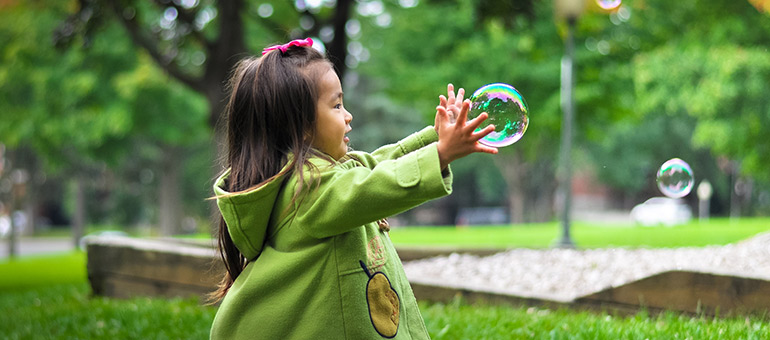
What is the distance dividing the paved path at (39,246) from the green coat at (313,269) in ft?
92.7

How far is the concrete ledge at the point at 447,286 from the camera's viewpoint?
4.00 metres

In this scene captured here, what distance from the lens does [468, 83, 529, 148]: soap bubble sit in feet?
8.23

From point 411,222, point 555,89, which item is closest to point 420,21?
point 555,89

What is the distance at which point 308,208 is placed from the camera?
207cm

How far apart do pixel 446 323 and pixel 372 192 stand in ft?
7.85

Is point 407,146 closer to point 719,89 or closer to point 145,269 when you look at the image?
point 145,269

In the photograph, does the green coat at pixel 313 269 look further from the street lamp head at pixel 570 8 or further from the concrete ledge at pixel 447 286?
the street lamp head at pixel 570 8

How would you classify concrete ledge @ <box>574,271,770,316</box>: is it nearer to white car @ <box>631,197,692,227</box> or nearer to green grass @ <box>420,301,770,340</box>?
green grass @ <box>420,301,770,340</box>

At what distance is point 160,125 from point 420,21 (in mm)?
7187

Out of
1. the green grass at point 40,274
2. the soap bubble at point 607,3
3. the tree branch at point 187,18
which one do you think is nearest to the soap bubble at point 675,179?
the soap bubble at point 607,3

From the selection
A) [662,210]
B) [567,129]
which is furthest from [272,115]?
[662,210]

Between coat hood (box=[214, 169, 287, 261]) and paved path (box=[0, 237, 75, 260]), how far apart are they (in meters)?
28.2

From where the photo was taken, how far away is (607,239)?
40.7ft

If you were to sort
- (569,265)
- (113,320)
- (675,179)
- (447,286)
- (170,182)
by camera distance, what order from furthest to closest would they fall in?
(170,182), (569,265), (447,286), (113,320), (675,179)
